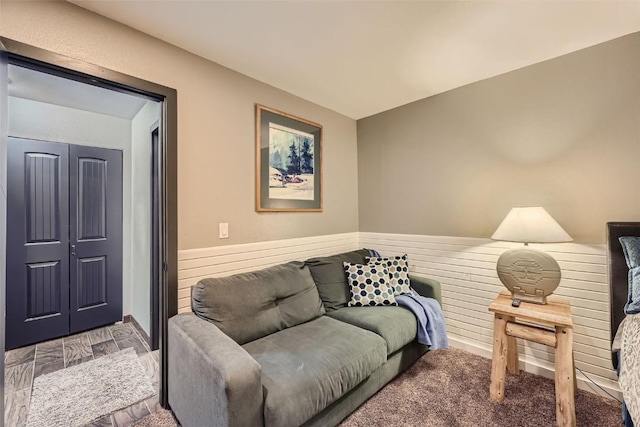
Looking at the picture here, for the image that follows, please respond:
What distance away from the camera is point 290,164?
8.68 feet

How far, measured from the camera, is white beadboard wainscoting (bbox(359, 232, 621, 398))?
1.91 m

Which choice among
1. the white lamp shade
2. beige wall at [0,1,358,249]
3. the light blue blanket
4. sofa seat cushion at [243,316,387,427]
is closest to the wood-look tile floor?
sofa seat cushion at [243,316,387,427]

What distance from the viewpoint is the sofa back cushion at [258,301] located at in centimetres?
172

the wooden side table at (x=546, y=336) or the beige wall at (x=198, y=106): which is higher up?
the beige wall at (x=198, y=106)

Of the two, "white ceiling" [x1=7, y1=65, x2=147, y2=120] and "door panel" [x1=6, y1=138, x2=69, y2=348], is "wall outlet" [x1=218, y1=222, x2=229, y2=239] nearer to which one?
"white ceiling" [x1=7, y1=65, x2=147, y2=120]

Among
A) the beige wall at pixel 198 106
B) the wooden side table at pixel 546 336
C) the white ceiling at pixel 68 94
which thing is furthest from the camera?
the white ceiling at pixel 68 94

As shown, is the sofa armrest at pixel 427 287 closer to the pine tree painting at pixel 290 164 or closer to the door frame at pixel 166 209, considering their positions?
the pine tree painting at pixel 290 164

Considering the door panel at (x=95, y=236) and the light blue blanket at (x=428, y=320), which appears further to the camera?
the door panel at (x=95, y=236)

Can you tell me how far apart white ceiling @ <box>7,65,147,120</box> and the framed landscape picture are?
1.02 m

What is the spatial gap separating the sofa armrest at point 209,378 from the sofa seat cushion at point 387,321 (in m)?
0.95

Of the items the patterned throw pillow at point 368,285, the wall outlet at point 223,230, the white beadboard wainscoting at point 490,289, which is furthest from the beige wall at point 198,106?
the white beadboard wainscoting at point 490,289

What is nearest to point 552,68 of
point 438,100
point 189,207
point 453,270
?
point 438,100

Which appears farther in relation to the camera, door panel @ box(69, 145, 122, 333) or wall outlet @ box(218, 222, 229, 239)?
door panel @ box(69, 145, 122, 333)

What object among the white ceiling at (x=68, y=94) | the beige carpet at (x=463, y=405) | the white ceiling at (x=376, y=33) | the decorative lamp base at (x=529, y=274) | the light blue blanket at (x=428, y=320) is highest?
the white ceiling at (x=376, y=33)
